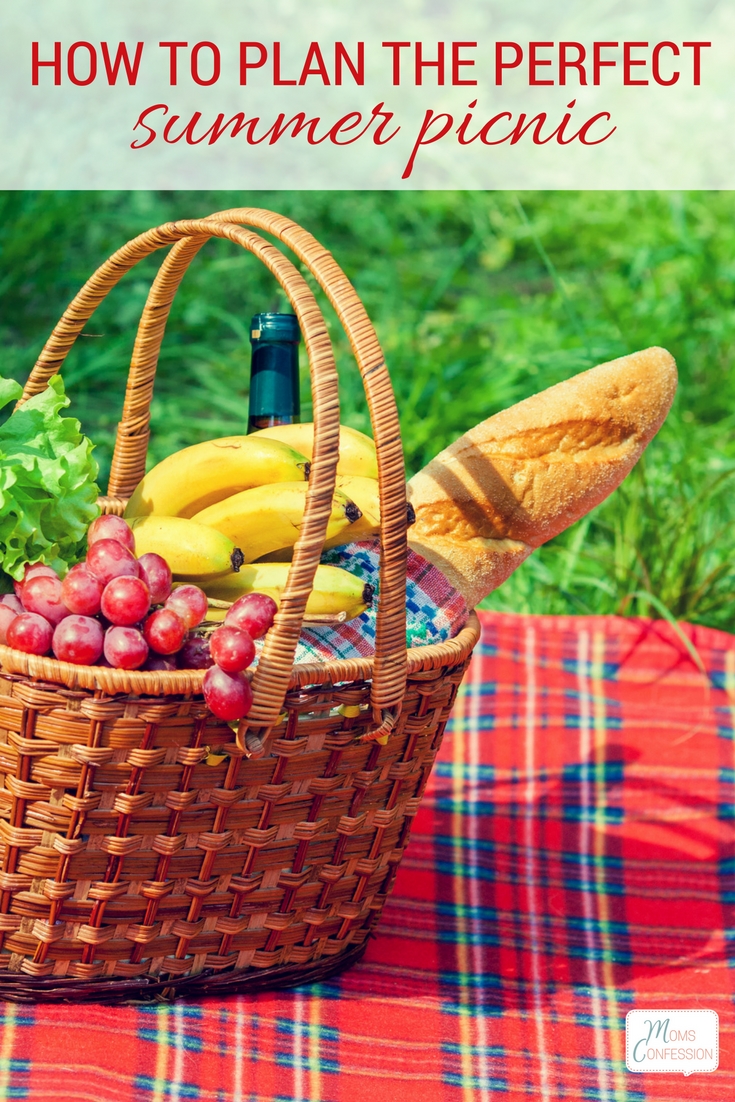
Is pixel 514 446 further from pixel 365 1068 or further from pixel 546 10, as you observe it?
pixel 546 10

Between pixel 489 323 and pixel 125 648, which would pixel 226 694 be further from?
pixel 489 323

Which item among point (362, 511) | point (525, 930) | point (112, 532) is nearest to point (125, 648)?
point (112, 532)

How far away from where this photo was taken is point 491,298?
3.92m

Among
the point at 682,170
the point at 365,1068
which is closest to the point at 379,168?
the point at 682,170

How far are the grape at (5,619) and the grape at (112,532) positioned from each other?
0.11 meters

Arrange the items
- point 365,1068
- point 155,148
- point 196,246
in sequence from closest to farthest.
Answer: point 365,1068 → point 196,246 → point 155,148

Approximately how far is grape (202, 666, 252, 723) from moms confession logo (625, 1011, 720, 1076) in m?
0.67

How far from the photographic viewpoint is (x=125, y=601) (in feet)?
3.56

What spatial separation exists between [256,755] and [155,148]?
127 inches

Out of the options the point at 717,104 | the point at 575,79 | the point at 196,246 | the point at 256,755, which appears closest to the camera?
the point at 256,755

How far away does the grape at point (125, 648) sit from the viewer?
1.09 metres

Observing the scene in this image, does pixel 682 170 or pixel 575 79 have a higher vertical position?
pixel 575 79

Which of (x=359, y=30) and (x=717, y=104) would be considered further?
(x=359, y=30)

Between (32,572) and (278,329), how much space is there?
51 cm
